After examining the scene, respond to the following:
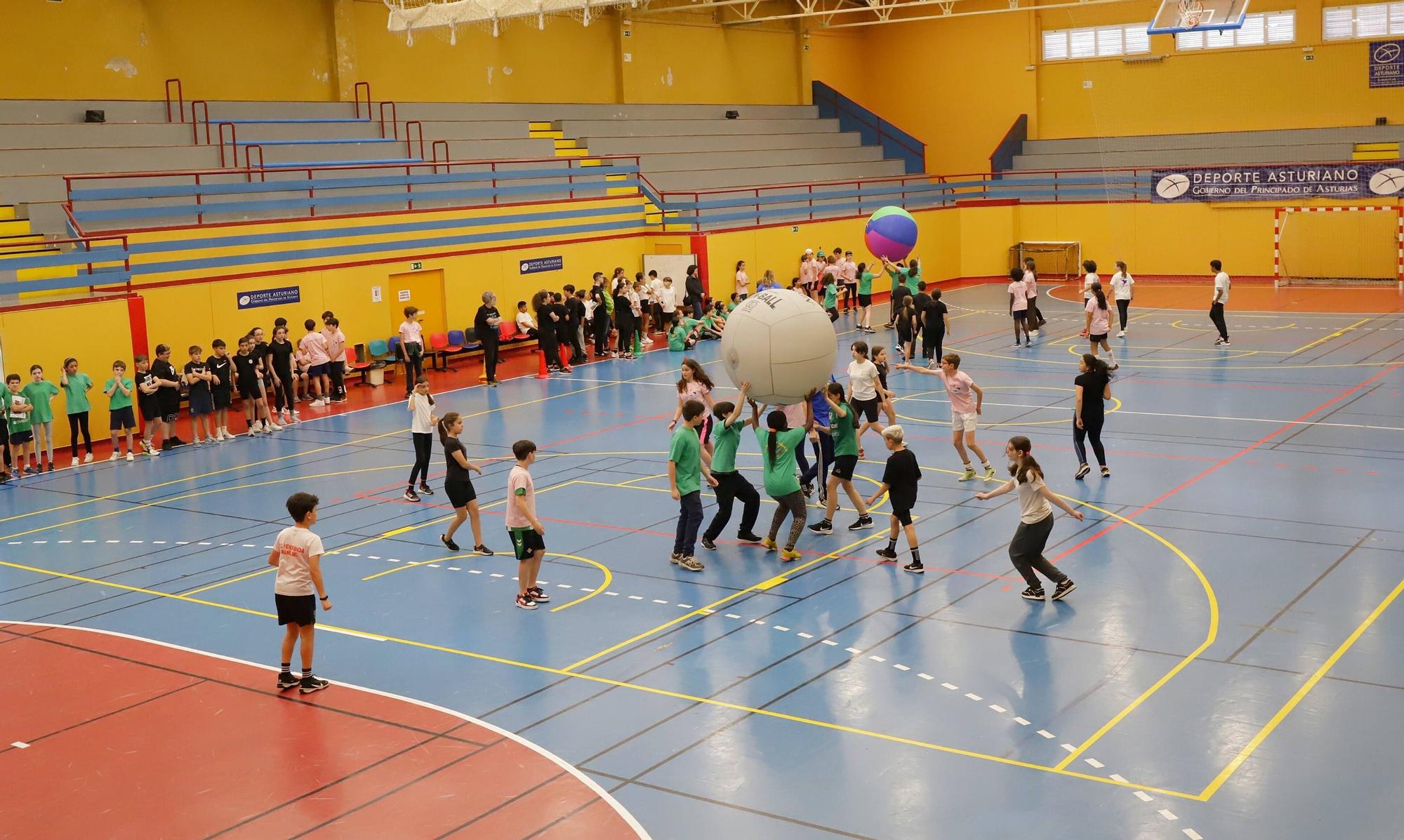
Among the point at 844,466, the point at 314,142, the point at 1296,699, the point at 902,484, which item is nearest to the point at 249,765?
the point at 902,484

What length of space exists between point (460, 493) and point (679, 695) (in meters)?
5.02

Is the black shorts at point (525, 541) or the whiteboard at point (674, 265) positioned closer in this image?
the black shorts at point (525, 541)

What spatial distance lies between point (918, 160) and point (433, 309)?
78.0 feet

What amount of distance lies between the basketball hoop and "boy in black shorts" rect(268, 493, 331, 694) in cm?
2242

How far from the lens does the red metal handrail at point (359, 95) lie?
33344 mm

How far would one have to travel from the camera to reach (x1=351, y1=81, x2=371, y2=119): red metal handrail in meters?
33.3

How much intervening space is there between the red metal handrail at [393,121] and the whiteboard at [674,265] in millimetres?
7036

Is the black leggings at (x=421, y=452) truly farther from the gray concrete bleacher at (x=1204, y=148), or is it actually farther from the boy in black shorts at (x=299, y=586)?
the gray concrete bleacher at (x=1204, y=148)

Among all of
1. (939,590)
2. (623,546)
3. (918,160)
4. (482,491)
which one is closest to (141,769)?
(623,546)

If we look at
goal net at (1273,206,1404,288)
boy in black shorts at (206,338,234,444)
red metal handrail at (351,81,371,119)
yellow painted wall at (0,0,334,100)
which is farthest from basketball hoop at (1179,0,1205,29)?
yellow painted wall at (0,0,334,100)

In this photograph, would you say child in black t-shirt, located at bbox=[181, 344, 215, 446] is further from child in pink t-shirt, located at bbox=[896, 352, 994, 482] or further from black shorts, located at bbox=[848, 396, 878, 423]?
child in pink t-shirt, located at bbox=[896, 352, 994, 482]

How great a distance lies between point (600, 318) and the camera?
3088 centimetres

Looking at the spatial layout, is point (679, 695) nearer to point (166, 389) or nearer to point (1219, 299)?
point (166, 389)

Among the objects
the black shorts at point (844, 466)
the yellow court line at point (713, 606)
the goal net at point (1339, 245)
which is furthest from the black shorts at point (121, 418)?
the goal net at point (1339, 245)
